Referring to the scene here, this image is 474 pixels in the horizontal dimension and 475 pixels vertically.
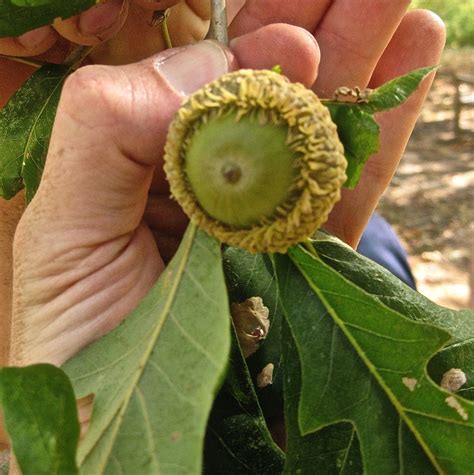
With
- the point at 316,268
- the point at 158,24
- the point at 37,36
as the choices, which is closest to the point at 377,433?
the point at 316,268

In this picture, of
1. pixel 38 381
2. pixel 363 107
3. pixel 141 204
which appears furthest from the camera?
pixel 141 204

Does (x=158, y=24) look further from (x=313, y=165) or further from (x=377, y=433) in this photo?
(x=377, y=433)

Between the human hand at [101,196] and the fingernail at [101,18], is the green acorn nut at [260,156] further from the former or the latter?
the fingernail at [101,18]

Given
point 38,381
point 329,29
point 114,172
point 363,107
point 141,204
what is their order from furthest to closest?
point 329,29 → point 141,204 → point 114,172 → point 363,107 → point 38,381

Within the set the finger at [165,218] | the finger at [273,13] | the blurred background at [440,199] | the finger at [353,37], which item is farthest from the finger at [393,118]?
the blurred background at [440,199]

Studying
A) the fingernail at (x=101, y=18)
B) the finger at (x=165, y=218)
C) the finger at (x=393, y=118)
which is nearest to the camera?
the fingernail at (x=101, y=18)

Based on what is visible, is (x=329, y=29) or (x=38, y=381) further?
(x=329, y=29)

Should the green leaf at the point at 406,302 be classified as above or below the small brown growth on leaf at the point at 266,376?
above

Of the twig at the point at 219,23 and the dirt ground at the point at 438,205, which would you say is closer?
the twig at the point at 219,23
